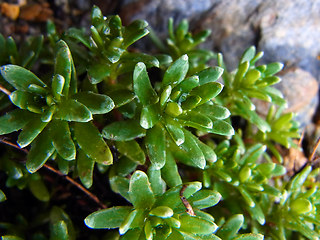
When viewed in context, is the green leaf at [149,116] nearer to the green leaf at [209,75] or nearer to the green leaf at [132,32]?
the green leaf at [209,75]

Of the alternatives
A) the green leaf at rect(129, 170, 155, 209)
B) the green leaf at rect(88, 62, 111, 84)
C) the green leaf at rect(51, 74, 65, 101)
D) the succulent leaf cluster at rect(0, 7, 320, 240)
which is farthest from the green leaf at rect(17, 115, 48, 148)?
the green leaf at rect(129, 170, 155, 209)

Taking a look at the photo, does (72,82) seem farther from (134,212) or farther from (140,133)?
(134,212)

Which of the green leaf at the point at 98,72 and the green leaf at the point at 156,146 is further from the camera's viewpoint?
the green leaf at the point at 98,72

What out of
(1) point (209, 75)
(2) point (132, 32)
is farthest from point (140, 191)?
(2) point (132, 32)

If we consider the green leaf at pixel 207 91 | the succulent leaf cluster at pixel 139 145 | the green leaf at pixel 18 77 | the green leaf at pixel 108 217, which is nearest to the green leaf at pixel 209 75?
the succulent leaf cluster at pixel 139 145

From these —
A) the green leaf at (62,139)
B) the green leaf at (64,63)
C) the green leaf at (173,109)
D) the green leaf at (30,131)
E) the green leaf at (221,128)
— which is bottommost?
the green leaf at (221,128)

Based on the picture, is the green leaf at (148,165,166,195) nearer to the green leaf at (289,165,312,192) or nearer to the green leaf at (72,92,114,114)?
the green leaf at (72,92,114,114)
